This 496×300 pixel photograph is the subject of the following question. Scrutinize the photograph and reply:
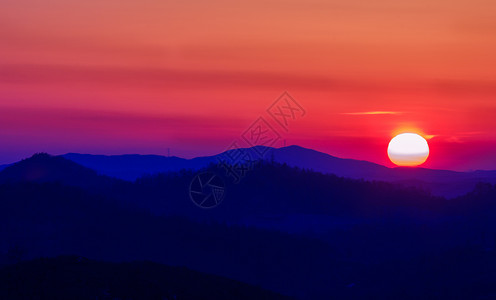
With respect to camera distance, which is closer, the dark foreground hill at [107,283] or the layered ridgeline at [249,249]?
the dark foreground hill at [107,283]

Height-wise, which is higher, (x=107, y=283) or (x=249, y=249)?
(x=107, y=283)

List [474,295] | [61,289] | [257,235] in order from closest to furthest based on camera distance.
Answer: [61,289] < [474,295] < [257,235]

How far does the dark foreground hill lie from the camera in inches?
1593

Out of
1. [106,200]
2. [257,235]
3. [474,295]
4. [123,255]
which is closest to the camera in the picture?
[474,295]

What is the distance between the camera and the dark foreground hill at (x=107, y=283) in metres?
40.5

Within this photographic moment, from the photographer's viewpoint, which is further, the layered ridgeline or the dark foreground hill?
the layered ridgeline

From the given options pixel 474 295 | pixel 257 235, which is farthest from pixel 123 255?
pixel 474 295

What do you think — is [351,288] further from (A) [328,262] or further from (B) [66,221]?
(B) [66,221]

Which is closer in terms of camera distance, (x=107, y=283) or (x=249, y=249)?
(x=107, y=283)

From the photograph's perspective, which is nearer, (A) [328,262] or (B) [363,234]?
(A) [328,262]

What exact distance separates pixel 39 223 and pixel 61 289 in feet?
395

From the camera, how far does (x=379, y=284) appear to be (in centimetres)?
12119

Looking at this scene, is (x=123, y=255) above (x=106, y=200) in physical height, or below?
below

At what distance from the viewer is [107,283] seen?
4203 centimetres
